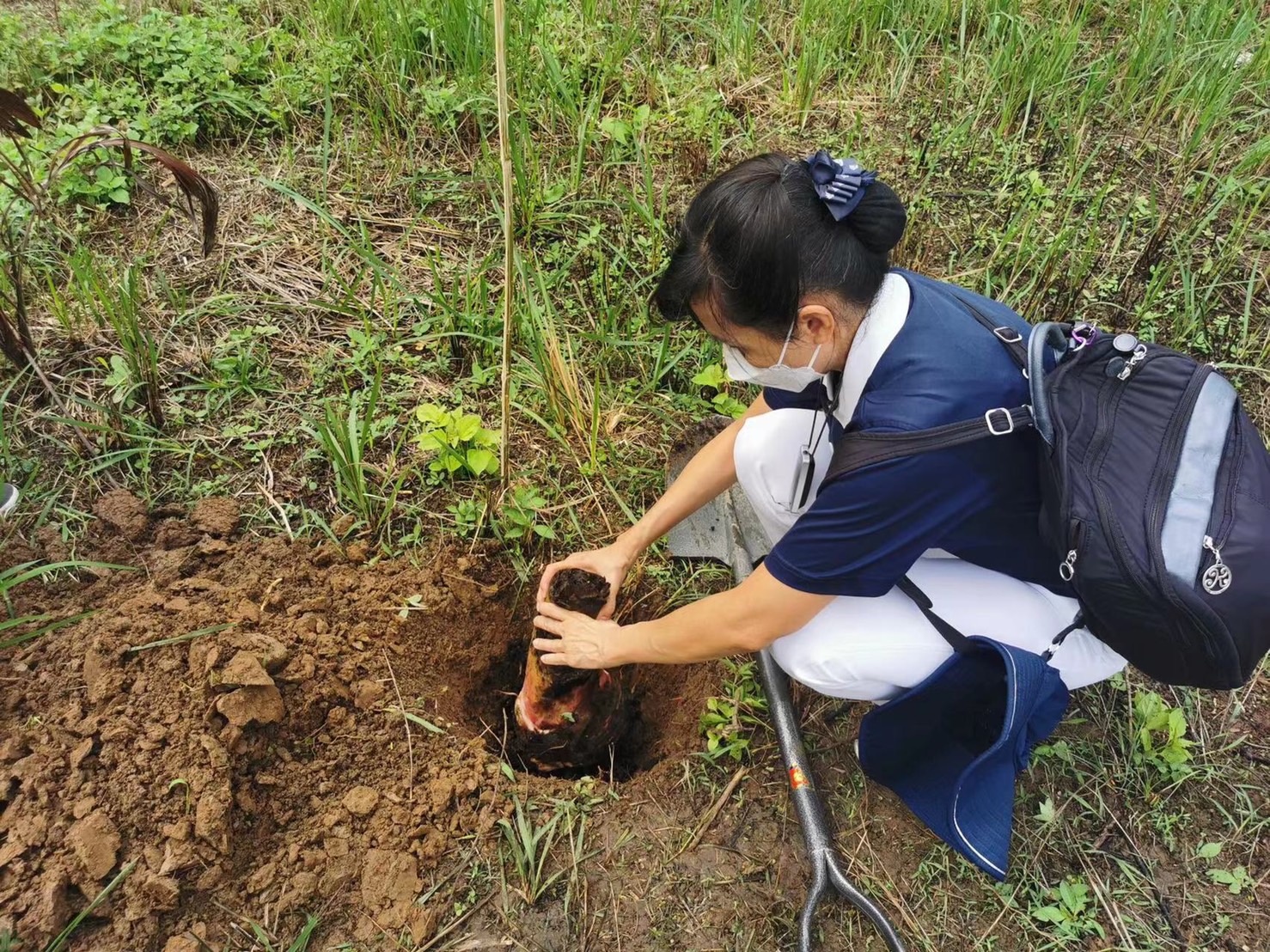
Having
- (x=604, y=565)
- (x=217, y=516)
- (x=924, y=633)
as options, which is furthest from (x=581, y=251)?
(x=924, y=633)

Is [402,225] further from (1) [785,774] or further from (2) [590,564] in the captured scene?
(1) [785,774]

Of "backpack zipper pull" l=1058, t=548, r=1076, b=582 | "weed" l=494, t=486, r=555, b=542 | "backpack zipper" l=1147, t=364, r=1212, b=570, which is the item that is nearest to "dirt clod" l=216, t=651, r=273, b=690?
"weed" l=494, t=486, r=555, b=542

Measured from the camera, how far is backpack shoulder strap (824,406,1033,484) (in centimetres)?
140

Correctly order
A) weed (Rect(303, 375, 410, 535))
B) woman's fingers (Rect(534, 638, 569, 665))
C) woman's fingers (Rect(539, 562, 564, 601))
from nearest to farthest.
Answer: woman's fingers (Rect(534, 638, 569, 665))
woman's fingers (Rect(539, 562, 564, 601))
weed (Rect(303, 375, 410, 535))

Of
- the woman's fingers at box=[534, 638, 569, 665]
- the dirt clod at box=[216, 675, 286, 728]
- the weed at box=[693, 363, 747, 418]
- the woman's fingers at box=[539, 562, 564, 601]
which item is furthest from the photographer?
the weed at box=[693, 363, 747, 418]

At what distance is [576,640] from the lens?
1802 mm

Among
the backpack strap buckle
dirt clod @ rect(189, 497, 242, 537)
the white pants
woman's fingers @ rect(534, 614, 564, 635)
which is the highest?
the backpack strap buckle

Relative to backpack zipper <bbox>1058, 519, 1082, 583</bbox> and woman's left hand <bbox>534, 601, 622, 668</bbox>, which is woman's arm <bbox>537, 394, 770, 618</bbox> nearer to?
woman's left hand <bbox>534, 601, 622, 668</bbox>

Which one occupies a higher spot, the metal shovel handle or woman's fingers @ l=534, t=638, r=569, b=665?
woman's fingers @ l=534, t=638, r=569, b=665

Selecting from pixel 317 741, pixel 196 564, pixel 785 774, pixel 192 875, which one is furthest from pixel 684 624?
pixel 196 564

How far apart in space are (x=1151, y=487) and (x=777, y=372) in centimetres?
67

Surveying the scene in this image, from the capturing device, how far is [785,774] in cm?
193

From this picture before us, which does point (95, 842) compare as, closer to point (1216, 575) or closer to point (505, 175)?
point (505, 175)

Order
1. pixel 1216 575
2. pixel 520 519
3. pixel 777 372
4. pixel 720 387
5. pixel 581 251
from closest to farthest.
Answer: pixel 1216 575 < pixel 777 372 < pixel 520 519 < pixel 720 387 < pixel 581 251
